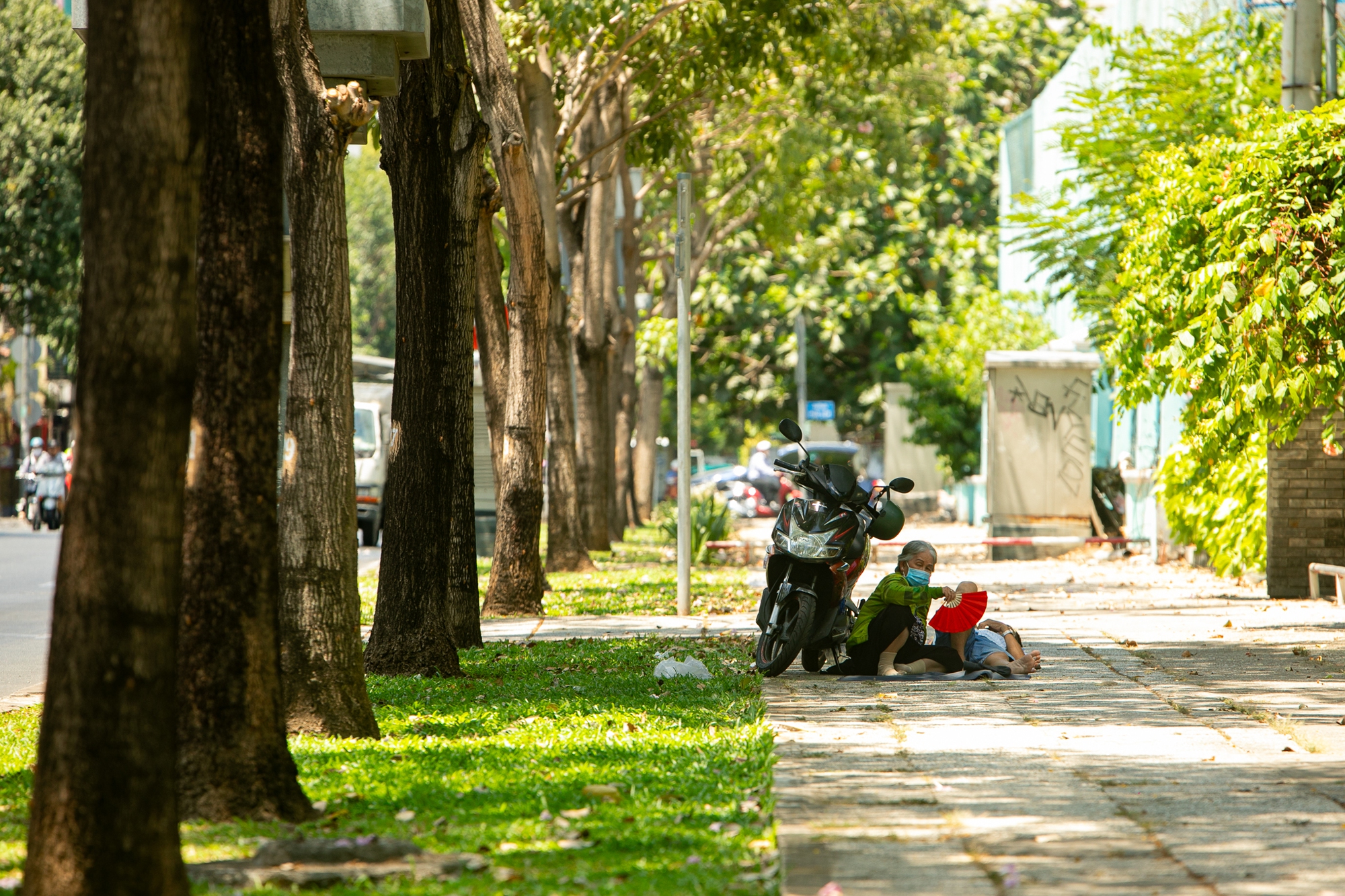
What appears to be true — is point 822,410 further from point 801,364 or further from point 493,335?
point 493,335

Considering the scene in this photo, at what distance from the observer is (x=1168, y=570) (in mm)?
18891

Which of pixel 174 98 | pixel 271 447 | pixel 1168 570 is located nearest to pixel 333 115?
pixel 271 447

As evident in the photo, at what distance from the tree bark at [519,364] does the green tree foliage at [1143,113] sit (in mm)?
6483

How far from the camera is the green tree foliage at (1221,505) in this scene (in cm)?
1598

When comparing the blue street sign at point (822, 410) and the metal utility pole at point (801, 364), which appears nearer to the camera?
the metal utility pole at point (801, 364)

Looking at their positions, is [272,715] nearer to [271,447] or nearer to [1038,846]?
[271,447]

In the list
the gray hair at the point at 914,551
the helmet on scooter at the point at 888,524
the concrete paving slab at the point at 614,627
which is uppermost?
the helmet on scooter at the point at 888,524

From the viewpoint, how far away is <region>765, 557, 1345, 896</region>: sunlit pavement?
15.5 feet

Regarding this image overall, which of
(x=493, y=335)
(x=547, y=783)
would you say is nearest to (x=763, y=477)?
(x=493, y=335)

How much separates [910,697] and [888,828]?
3527 millimetres

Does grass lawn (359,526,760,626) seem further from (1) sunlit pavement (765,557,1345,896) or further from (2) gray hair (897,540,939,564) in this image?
(1) sunlit pavement (765,557,1345,896)

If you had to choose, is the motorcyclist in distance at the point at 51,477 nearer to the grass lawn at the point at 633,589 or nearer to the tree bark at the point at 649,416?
the tree bark at the point at 649,416

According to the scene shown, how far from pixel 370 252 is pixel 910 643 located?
64416mm

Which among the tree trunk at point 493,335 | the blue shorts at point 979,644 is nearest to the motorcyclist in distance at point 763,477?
the tree trunk at point 493,335
